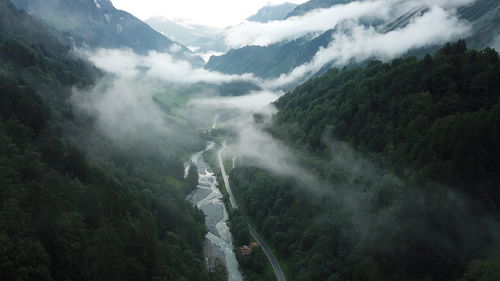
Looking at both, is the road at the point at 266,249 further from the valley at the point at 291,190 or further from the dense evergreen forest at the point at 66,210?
the dense evergreen forest at the point at 66,210

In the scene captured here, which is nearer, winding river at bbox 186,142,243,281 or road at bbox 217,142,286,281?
road at bbox 217,142,286,281

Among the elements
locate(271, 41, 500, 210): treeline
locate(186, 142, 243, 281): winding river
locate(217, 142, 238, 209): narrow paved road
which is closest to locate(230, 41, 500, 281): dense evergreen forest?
locate(271, 41, 500, 210): treeline

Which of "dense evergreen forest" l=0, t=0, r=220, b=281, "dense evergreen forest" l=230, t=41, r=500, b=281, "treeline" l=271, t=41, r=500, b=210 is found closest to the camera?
"dense evergreen forest" l=0, t=0, r=220, b=281

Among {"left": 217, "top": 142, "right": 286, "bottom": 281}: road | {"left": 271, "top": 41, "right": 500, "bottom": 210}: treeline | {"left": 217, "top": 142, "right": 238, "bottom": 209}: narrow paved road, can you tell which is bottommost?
{"left": 217, "top": 142, "right": 286, "bottom": 281}: road

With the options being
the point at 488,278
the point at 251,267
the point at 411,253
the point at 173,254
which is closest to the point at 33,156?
the point at 173,254

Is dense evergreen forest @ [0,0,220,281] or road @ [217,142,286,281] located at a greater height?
dense evergreen forest @ [0,0,220,281]

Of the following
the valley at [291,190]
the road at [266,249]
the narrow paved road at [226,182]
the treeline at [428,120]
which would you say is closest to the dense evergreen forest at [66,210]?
the valley at [291,190]

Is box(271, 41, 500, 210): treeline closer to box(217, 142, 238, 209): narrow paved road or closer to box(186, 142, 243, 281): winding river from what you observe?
box(217, 142, 238, 209): narrow paved road
